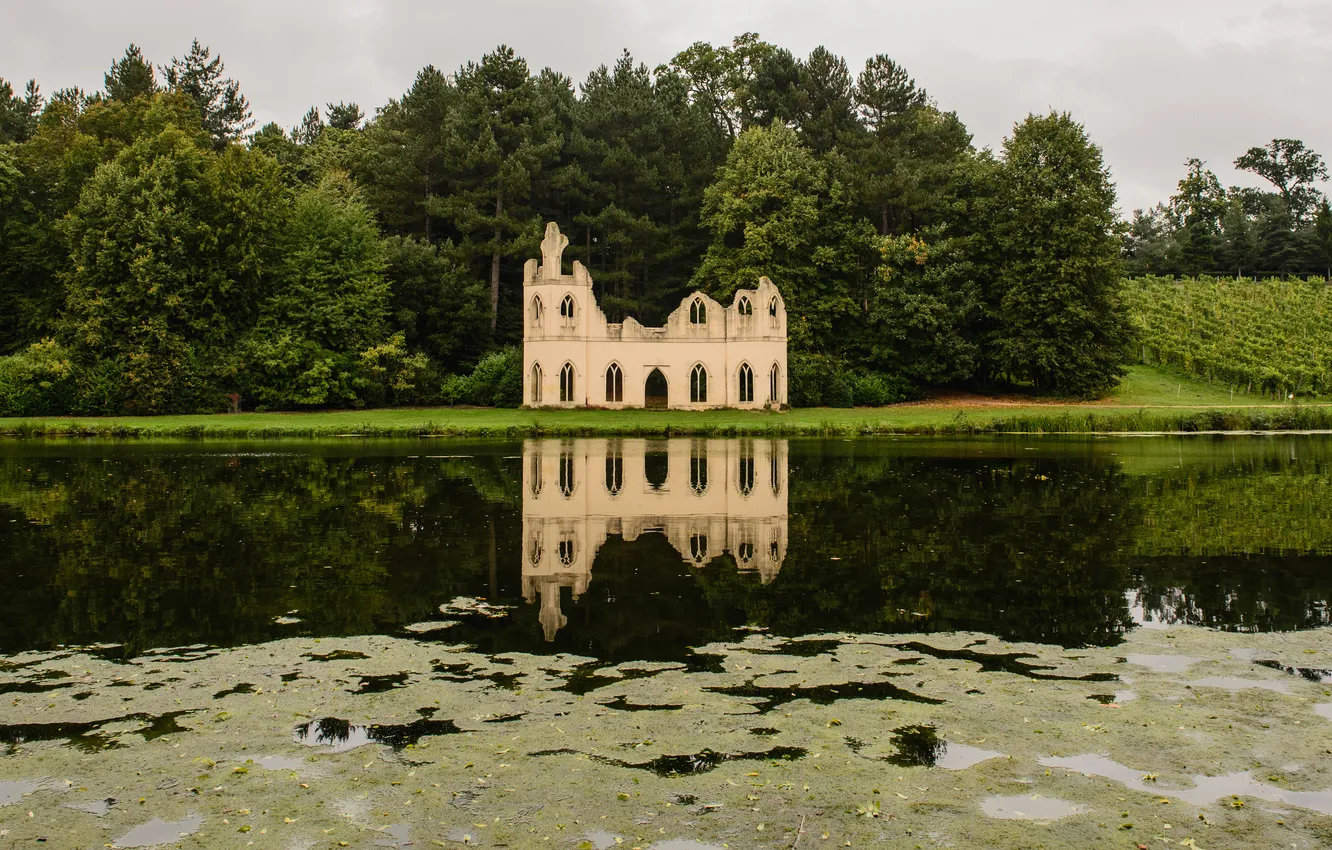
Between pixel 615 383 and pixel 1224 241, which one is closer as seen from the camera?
pixel 615 383

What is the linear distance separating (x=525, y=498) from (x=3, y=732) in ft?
47.4

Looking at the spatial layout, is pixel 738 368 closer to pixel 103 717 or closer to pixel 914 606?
pixel 914 606

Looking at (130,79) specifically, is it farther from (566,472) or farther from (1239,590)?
(1239,590)

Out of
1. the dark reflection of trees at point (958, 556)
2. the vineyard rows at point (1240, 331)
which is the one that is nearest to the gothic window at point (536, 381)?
the dark reflection of trees at point (958, 556)

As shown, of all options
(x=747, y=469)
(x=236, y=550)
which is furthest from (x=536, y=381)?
(x=236, y=550)

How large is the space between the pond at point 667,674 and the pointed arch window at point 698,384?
33.9 m

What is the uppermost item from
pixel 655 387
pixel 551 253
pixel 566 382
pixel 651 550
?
pixel 551 253

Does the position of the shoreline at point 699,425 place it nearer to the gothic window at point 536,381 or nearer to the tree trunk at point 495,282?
the gothic window at point 536,381

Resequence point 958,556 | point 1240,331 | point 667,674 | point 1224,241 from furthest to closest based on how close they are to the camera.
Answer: point 1224,241, point 1240,331, point 958,556, point 667,674

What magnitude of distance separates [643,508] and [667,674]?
11025 mm

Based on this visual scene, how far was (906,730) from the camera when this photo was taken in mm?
8281

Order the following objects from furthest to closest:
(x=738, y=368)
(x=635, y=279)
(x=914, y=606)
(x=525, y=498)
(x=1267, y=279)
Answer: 1. (x=1267, y=279)
2. (x=635, y=279)
3. (x=738, y=368)
4. (x=525, y=498)
5. (x=914, y=606)

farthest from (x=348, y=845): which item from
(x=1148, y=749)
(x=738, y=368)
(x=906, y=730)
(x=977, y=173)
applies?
(x=977, y=173)

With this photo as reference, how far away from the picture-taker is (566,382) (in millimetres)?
54062
